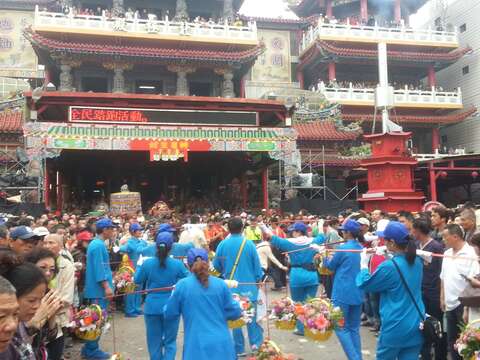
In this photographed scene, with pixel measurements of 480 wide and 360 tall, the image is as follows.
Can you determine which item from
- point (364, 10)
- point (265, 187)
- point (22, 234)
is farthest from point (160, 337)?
point (364, 10)

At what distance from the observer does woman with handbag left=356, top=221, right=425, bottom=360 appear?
4.52 meters

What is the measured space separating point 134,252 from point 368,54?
27403mm

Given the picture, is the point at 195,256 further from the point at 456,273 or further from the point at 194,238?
the point at 194,238

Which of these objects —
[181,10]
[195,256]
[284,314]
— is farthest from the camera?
[181,10]

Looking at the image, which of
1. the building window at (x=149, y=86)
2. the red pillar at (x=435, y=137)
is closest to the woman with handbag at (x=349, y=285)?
the building window at (x=149, y=86)

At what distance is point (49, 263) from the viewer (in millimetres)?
4297

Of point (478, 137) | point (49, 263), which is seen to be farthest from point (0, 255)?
point (478, 137)

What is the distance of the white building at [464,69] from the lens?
33.7m

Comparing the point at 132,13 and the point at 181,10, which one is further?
the point at 181,10

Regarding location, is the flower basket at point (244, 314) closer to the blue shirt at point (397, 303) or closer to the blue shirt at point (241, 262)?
the blue shirt at point (241, 262)

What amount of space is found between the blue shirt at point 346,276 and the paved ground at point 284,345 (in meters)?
1.16

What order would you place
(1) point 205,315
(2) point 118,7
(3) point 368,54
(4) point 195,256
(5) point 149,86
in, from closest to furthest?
1. (1) point 205,315
2. (4) point 195,256
3. (2) point 118,7
4. (5) point 149,86
5. (3) point 368,54

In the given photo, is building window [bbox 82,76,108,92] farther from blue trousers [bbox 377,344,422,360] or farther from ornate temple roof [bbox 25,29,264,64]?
blue trousers [bbox 377,344,422,360]

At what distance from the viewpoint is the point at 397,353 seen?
4.57 m
